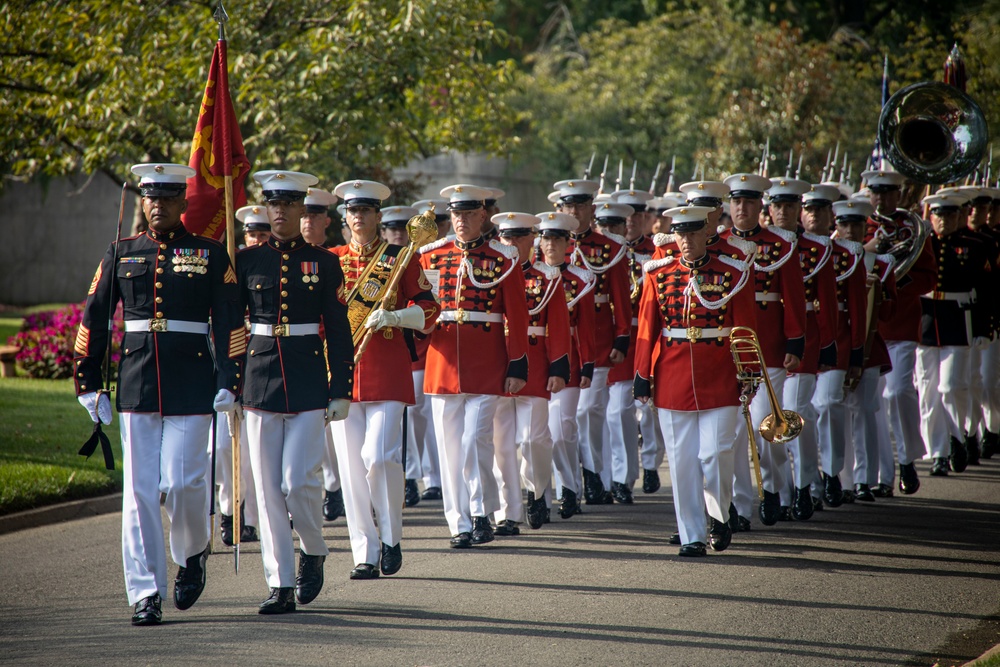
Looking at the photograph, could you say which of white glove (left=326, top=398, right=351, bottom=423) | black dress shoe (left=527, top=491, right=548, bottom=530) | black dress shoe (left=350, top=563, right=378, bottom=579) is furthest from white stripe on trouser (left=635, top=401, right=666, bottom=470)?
white glove (left=326, top=398, right=351, bottom=423)

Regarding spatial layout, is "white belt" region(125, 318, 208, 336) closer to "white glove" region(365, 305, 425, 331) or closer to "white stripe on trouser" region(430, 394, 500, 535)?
"white glove" region(365, 305, 425, 331)

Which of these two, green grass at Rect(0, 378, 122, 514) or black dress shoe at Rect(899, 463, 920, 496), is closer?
green grass at Rect(0, 378, 122, 514)

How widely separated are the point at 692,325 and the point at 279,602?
10.8 ft

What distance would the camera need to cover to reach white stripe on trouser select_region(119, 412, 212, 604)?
6.43 metres

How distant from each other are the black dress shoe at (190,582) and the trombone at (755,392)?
12.0ft

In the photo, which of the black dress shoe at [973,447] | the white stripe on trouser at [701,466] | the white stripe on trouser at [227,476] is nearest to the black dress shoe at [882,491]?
the black dress shoe at [973,447]

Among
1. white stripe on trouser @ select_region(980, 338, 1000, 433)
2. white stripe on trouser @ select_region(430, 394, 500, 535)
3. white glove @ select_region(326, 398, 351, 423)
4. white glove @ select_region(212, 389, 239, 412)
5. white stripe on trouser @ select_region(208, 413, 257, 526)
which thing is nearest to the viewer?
white glove @ select_region(212, 389, 239, 412)

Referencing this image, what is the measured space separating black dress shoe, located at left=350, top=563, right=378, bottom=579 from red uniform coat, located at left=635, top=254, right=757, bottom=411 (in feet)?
6.99

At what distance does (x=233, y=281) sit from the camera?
22.3 feet

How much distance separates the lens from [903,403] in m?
11.3

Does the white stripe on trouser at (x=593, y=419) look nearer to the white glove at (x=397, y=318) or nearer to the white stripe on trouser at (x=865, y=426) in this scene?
the white stripe on trouser at (x=865, y=426)

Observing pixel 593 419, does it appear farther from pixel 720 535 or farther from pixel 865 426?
pixel 720 535

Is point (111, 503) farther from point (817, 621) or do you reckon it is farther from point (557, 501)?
point (817, 621)

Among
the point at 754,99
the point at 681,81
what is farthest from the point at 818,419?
the point at 681,81
